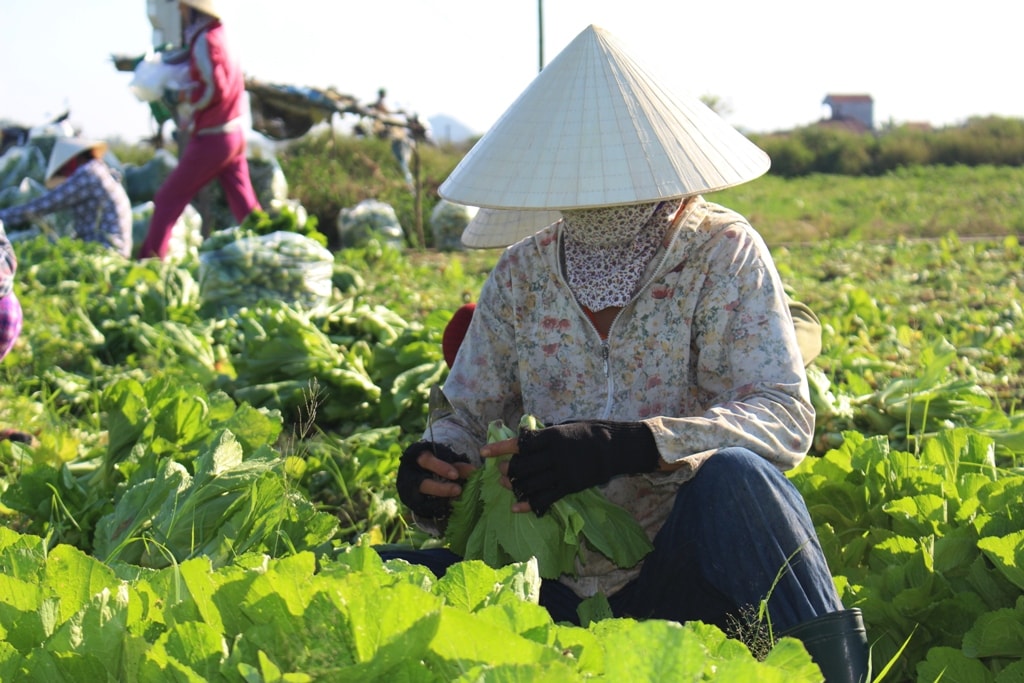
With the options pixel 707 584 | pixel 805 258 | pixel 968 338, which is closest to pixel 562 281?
pixel 707 584

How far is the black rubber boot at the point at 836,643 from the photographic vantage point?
1683 millimetres

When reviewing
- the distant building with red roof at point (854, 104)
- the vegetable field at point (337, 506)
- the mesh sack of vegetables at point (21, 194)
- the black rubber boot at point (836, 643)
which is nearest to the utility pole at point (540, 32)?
the vegetable field at point (337, 506)

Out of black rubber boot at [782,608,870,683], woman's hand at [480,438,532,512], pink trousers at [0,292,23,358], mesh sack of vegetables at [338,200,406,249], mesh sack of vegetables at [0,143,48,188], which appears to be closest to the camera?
black rubber boot at [782,608,870,683]

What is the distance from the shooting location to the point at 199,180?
23.4 ft

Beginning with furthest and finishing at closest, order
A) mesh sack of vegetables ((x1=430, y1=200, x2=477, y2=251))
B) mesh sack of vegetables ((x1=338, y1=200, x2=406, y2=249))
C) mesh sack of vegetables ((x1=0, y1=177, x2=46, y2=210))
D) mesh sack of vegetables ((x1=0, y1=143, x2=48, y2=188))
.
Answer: mesh sack of vegetables ((x1=0, y1=143, x2=48, y2=188)) → mesh sack of vegetables ((x1=430, y1=200, x2=477, y2=251)) → mesh sack of vegetables ((x1=338, y1=200, x2=406, y2=249)) → mesh sack of vegetables ((x1=0, y1=177, x2=46, y2=210))

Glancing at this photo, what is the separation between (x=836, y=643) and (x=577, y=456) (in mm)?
494

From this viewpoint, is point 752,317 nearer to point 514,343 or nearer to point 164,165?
point 514,343

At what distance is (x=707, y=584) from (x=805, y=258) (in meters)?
7.41

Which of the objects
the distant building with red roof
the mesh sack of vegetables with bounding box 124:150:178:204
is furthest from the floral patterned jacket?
the distant building with red roof

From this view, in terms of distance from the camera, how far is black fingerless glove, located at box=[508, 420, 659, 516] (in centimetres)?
187

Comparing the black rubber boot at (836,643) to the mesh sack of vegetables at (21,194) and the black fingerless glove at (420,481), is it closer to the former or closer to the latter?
the black fingerless glove at (420,481)

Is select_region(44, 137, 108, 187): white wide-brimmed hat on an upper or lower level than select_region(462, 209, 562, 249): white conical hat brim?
lower

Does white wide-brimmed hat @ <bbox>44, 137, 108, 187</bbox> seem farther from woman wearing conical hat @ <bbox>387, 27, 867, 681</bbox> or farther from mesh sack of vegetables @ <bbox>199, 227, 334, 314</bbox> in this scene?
woman wearing conical hat @ <bbox>387, 27, 867, 681</bbox>

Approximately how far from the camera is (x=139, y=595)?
4.55 ft
